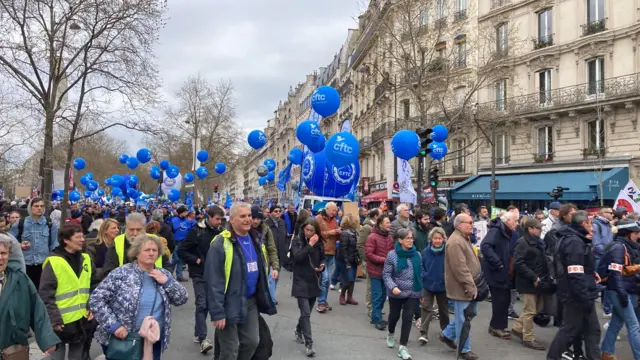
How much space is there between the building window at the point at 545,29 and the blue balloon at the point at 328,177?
51.2 feet

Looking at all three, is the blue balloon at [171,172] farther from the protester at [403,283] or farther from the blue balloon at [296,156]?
the protester at [403,283]

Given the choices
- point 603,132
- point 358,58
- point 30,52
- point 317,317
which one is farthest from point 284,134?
point 317,317

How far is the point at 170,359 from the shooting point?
5926mm

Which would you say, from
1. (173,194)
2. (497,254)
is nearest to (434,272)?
(497,254)

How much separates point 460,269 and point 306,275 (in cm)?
193

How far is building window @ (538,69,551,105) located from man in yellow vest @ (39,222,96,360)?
86.0 feet

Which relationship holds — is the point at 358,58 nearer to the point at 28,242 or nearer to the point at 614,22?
the point at 614,22

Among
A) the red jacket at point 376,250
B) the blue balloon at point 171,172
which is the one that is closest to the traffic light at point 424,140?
the red jacket at point 376,250

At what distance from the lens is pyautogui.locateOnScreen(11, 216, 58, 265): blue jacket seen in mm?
7562

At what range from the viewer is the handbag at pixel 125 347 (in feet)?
12.1

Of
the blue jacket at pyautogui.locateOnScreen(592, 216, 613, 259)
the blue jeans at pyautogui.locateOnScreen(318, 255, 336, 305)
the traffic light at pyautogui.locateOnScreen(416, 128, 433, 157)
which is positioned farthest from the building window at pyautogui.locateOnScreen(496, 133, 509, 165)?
the blue jeans at pyautogui.locateOnScreen(318, 255, 336, 305)

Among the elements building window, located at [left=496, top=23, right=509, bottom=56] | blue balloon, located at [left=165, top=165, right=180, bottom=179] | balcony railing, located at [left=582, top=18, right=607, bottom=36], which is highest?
building window, located at [left=496, top=23, right=509, bottom=56]

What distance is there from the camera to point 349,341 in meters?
6.85

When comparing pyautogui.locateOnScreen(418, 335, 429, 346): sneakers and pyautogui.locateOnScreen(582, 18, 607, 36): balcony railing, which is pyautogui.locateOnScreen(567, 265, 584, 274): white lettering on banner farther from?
pyautogui.locateOnScreen(582, 18, 607, 36): balcony railing
